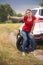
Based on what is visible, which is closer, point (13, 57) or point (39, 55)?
point (13, 57)

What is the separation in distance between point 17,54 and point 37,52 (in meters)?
0.98

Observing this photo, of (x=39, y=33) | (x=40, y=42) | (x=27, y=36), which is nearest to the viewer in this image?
(x=27, y=36)

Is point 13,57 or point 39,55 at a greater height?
point 13,57

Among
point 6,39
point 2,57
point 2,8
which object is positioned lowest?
point 6,39

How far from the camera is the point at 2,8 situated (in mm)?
11953

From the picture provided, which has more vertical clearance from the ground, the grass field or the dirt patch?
the grass field

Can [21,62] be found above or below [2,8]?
below

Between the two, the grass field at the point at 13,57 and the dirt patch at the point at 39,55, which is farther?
the dirt patch at the point at 39,55

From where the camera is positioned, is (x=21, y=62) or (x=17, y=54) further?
(x=17, y=54)

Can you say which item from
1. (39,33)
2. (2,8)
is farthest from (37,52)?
(2,8)

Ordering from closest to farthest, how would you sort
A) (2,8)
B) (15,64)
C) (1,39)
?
(15,64), (2,8), (1,39)

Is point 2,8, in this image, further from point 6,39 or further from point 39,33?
point 6,39

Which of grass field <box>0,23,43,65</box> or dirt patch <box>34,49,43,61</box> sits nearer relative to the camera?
grass field <box>0,23,43,65</box>

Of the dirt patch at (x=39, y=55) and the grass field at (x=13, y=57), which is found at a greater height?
the grass field at (x=13, y=57)
